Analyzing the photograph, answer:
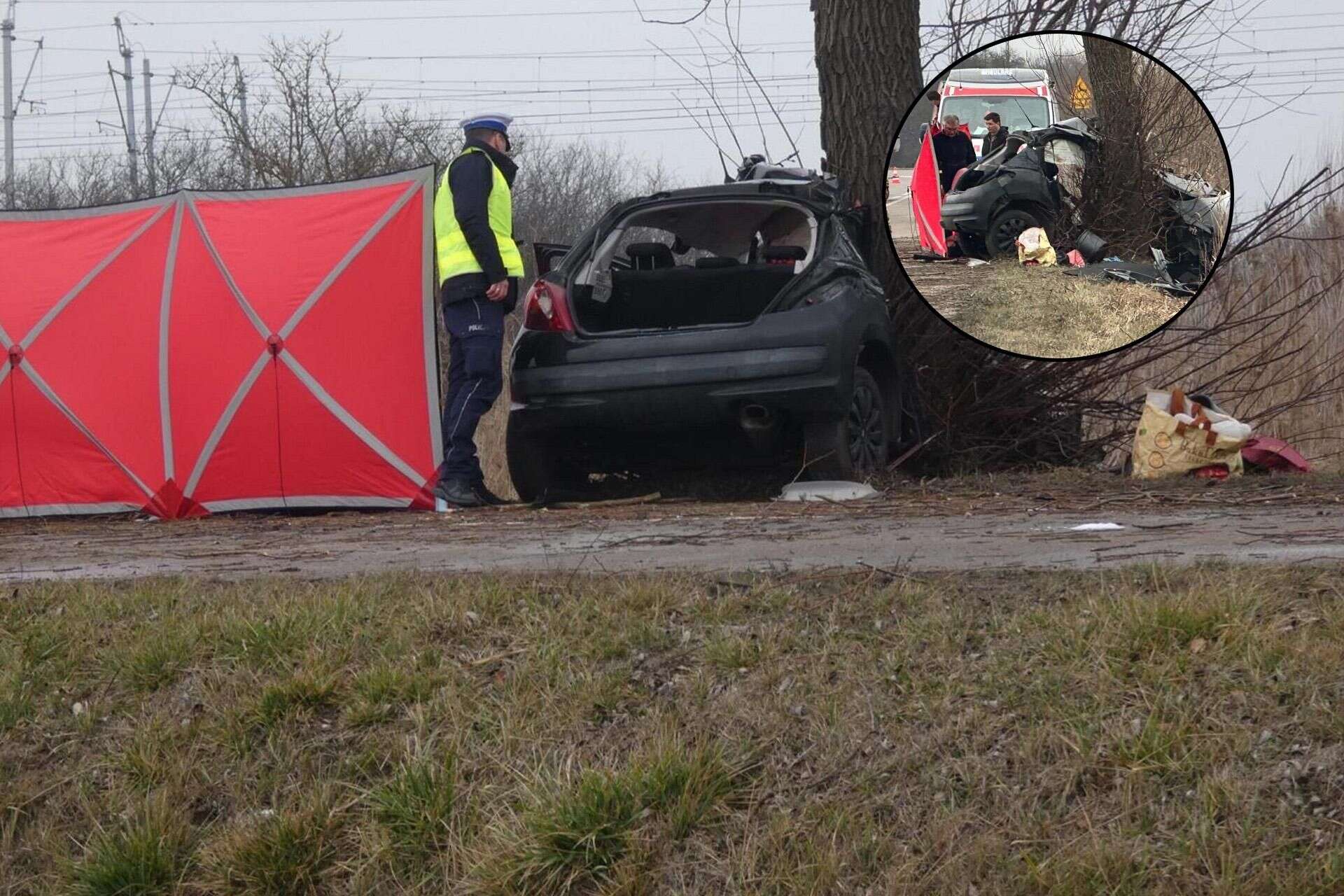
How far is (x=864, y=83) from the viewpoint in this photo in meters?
9.87

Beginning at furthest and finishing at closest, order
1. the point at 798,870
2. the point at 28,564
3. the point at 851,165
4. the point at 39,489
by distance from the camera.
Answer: the point at 851,165 < the point at 39,489 < the point at 28,564 < the point at 798,870

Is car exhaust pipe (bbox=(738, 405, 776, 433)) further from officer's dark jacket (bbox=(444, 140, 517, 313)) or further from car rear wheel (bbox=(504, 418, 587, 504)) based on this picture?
officer's dark jacket (bbox=(444, 140, 517, 313))

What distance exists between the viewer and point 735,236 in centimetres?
870

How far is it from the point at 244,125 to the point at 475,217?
18.7 m

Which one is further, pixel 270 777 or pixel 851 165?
pixel 851 165

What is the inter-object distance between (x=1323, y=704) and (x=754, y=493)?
5.23 metres

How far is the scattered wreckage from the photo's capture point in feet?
21.8

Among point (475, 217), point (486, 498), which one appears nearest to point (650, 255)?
point (475, 217)

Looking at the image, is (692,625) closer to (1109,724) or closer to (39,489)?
(1109,724)

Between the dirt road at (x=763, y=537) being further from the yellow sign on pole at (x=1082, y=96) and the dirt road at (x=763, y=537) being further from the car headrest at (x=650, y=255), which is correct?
the yellow sign on pole at (x=1082, y=96)

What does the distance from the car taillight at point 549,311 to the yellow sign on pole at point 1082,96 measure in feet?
8.70

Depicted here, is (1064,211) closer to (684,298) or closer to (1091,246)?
(1091,246)

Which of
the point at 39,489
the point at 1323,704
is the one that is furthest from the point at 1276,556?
the point at 39,489

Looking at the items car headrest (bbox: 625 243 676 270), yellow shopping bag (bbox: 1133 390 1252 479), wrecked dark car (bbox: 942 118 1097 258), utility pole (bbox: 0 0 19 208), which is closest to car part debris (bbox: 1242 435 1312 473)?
yellow shopping bag (bbox: 1133 390 1252 479)
